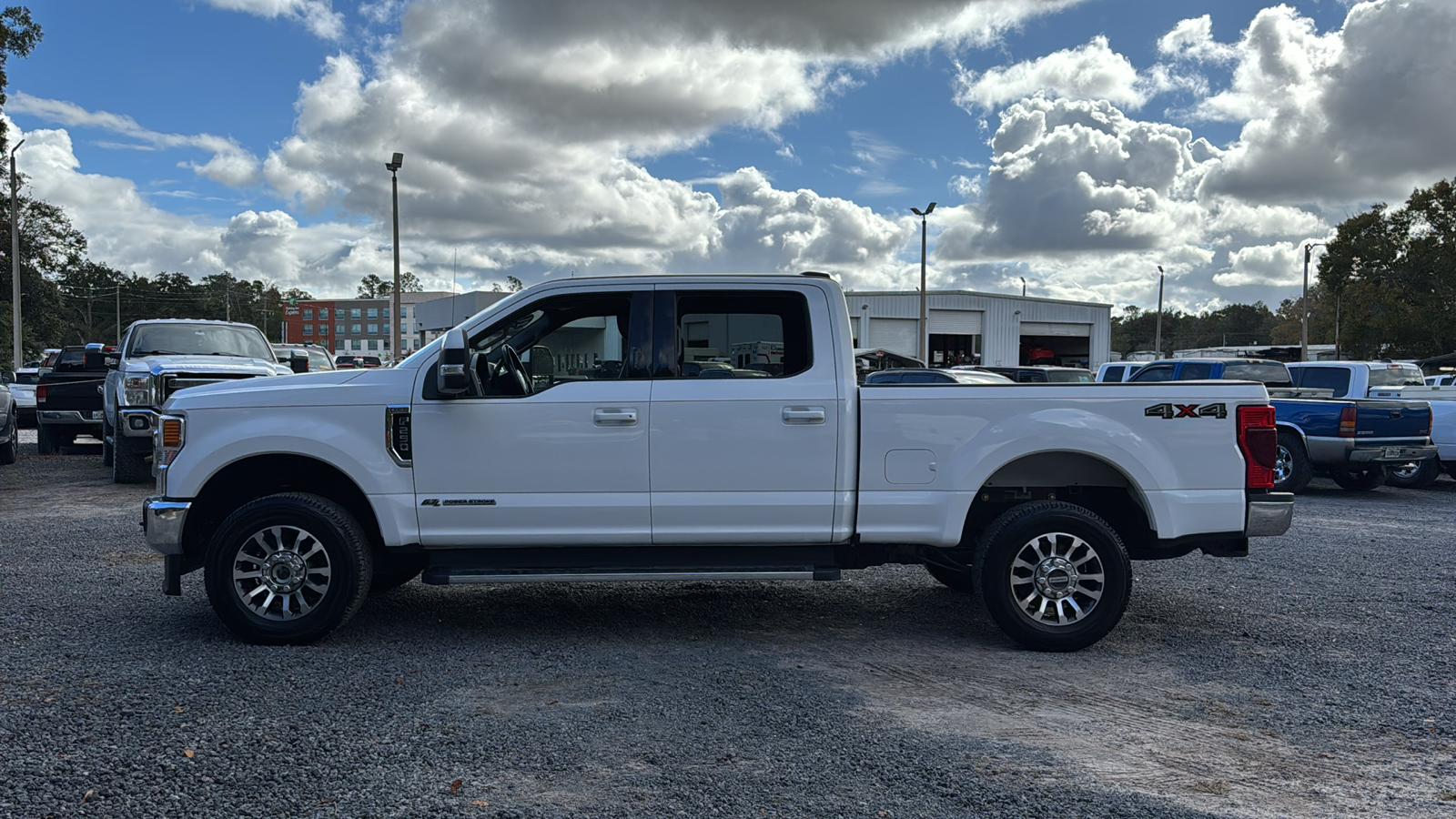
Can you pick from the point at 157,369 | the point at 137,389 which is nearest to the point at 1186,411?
the point at 157,369

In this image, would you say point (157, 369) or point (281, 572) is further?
point (157, 369)

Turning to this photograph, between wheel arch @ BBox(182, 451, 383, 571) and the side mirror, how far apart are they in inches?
34.2

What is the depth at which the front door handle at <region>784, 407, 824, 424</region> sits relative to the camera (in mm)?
5453

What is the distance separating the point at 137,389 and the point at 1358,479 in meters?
15.6

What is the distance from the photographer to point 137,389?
11695 millimetres

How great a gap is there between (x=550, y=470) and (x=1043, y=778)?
290 centimetres

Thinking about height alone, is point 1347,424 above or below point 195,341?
below

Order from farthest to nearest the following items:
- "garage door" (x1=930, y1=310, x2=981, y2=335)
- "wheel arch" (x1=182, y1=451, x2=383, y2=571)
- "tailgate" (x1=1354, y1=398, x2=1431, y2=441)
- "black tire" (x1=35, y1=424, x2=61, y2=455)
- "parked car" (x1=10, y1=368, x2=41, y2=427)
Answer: "garage door" (x1=930, y1=310, x2=981, y2=335) → "parked car" (x1=10, y1=368, x2=41, y2=427) → "black tire" (x1=35, y1=424, x2=61, y2=455) → "tailgate" (x1=1354, y1=398, x2=1431, y2=441) → "wheel arch" (x1=182, y1=451, x2=383, y2=571)

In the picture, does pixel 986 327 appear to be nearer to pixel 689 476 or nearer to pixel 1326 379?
pixel 1326 379

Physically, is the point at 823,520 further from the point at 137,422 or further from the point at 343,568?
the point at 137,422

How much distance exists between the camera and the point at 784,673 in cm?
516

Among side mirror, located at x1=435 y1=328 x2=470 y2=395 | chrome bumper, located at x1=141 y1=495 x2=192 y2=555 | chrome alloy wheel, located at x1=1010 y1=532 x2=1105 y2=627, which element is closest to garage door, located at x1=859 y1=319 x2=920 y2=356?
chrome alloy wheel, located at x1=1010 y1=532 x2=1105 y2=627

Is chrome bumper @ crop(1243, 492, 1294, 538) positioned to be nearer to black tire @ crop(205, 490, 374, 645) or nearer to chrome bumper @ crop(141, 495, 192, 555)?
black tire @ crop(205, 490, 374, 645)

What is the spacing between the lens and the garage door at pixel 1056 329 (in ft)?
198
